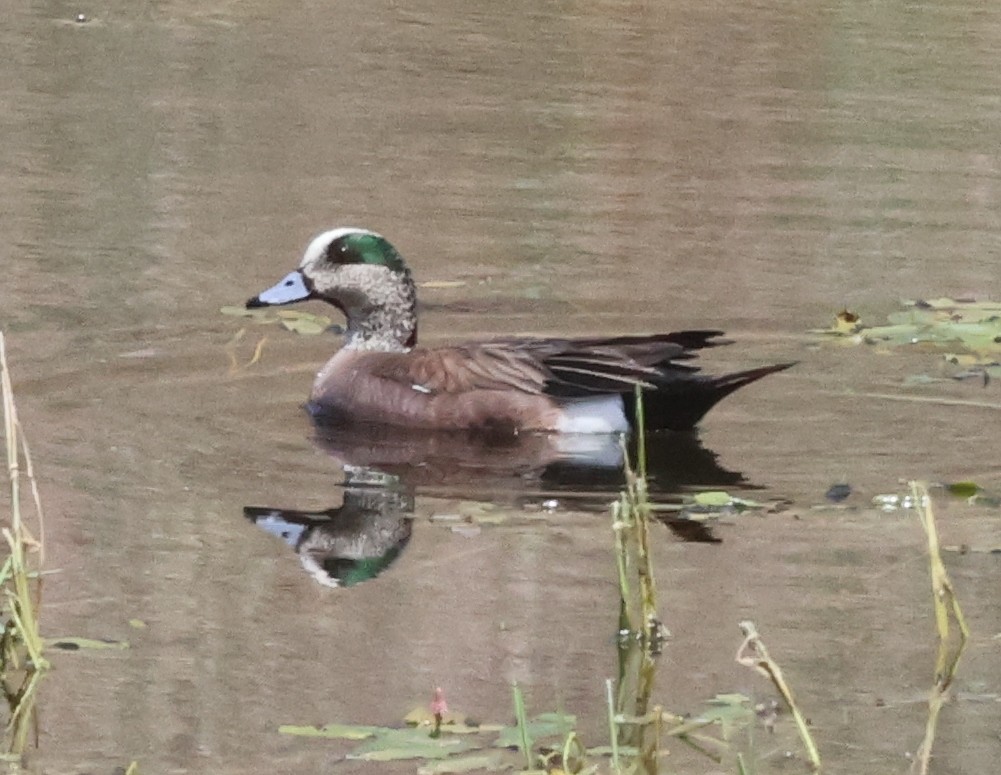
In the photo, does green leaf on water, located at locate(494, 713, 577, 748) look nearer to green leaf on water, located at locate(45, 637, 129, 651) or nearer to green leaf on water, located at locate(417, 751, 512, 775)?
green leaf on water, located at locate(417, 751, 512, 775)

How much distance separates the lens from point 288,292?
918cm

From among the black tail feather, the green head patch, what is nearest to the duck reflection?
the black tail feather

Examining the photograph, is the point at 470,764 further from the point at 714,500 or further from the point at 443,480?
the point at 443,480

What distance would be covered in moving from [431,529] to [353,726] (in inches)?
74.9

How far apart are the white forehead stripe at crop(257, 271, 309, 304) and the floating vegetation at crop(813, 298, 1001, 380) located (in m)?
2.22

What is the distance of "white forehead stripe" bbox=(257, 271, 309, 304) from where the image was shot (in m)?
9.16

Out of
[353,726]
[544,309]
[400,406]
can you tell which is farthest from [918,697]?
[544,309]

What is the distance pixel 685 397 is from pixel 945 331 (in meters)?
1.89

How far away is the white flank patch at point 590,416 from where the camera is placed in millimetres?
8531

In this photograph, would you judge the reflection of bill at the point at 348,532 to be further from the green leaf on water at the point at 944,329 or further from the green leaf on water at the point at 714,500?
the green leaf on water at the point at 944,329

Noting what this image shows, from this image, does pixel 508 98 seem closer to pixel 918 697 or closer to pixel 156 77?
pixel 156 77

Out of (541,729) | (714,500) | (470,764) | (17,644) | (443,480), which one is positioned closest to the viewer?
(470,764)

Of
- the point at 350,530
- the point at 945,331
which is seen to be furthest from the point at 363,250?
the point at 945,331

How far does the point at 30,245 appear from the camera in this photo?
36.4 feet
